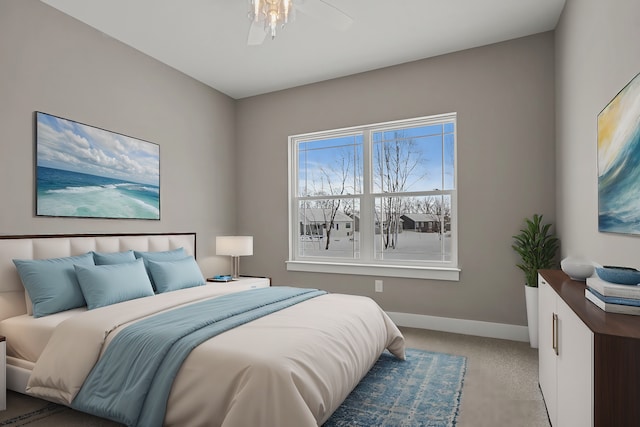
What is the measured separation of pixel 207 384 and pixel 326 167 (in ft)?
10.9

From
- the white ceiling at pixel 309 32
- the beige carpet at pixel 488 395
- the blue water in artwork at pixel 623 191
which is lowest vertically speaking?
the beige carpet at pixel 488 395

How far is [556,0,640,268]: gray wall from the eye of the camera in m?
1.74

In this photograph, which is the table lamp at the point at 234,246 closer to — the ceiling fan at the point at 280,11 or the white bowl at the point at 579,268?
the ceiling fan at the point at 280,11

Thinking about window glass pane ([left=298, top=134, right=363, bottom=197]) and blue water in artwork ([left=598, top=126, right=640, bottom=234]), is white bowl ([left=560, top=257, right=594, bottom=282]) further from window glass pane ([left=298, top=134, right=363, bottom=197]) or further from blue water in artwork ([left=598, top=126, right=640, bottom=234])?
window glass pane ([left=298, top=134, right=363, bottom=197])

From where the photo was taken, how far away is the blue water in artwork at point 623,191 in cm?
157

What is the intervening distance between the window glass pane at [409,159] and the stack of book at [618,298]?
105 inches

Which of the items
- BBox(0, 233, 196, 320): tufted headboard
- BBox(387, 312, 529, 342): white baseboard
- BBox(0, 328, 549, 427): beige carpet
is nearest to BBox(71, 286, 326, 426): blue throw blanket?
BBox(0, 328, 549, 427): beige carpet

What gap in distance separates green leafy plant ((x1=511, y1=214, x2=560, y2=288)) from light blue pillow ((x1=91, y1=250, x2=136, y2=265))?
343 cm

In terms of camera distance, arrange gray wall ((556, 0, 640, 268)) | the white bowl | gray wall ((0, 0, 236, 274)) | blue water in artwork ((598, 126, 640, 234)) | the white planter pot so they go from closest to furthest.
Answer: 1. blue water in artwork ((598, 126, 640, 234))
2. gray wall ((556, 0, 640, 268))
3. the white bowl
4. gray wall ((0, 0, 236, 274))
5. the white planter pot

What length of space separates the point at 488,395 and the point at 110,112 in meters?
3.81

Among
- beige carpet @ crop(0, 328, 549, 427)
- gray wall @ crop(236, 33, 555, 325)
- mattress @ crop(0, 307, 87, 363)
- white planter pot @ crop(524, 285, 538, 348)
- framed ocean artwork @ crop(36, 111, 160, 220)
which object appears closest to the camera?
beige carpet @ crop(0, 328, 549, 427)

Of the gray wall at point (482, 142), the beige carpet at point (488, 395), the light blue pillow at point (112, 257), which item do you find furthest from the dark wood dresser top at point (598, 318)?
the light blue pillow at point (112, 257)

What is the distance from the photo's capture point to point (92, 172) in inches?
129

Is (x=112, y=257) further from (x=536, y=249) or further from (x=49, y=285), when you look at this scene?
(x=536, y=249)
